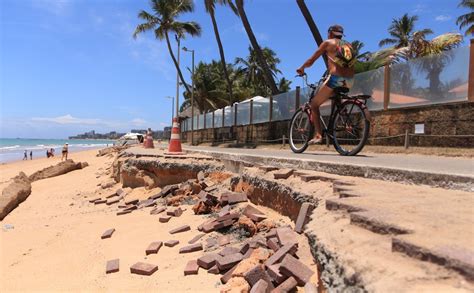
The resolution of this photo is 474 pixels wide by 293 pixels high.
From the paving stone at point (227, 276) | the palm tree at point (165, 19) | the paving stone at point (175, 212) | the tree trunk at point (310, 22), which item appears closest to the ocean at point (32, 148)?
the palm tree at point (165, 19)

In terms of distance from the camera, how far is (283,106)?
50.6 ft

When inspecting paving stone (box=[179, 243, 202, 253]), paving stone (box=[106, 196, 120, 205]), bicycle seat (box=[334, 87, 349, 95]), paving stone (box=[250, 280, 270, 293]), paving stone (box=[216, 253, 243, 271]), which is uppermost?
bicycle seat (box=[334, 87, 349, 95])

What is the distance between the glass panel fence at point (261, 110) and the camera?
1666 cm

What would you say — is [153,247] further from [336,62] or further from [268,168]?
[336,62]

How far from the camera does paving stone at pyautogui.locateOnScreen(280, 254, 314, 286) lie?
249 centimetres

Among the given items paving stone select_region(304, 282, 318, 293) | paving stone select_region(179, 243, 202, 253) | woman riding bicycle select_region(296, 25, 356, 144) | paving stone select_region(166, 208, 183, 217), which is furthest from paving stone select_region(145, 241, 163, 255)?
woman riding bicycle select_region(296, 25, 356, 144)

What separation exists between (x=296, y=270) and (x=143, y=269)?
1603 millimetres

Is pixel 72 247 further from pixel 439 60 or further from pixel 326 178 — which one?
pixel 439 60

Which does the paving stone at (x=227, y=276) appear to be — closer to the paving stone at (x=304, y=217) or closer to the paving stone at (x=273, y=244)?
→ the paving stone at (x=273, y=244)

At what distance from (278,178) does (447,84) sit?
6.56 metres

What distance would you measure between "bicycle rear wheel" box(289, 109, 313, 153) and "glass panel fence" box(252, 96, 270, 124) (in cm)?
939

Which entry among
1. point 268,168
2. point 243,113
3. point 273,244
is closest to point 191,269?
point 273,244

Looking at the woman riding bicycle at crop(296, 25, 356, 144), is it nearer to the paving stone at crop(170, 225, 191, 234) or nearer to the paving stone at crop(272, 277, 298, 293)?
the paving stone at crop(170, 225, 191, 234)

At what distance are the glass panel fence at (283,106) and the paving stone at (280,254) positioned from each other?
1199 centimetres
